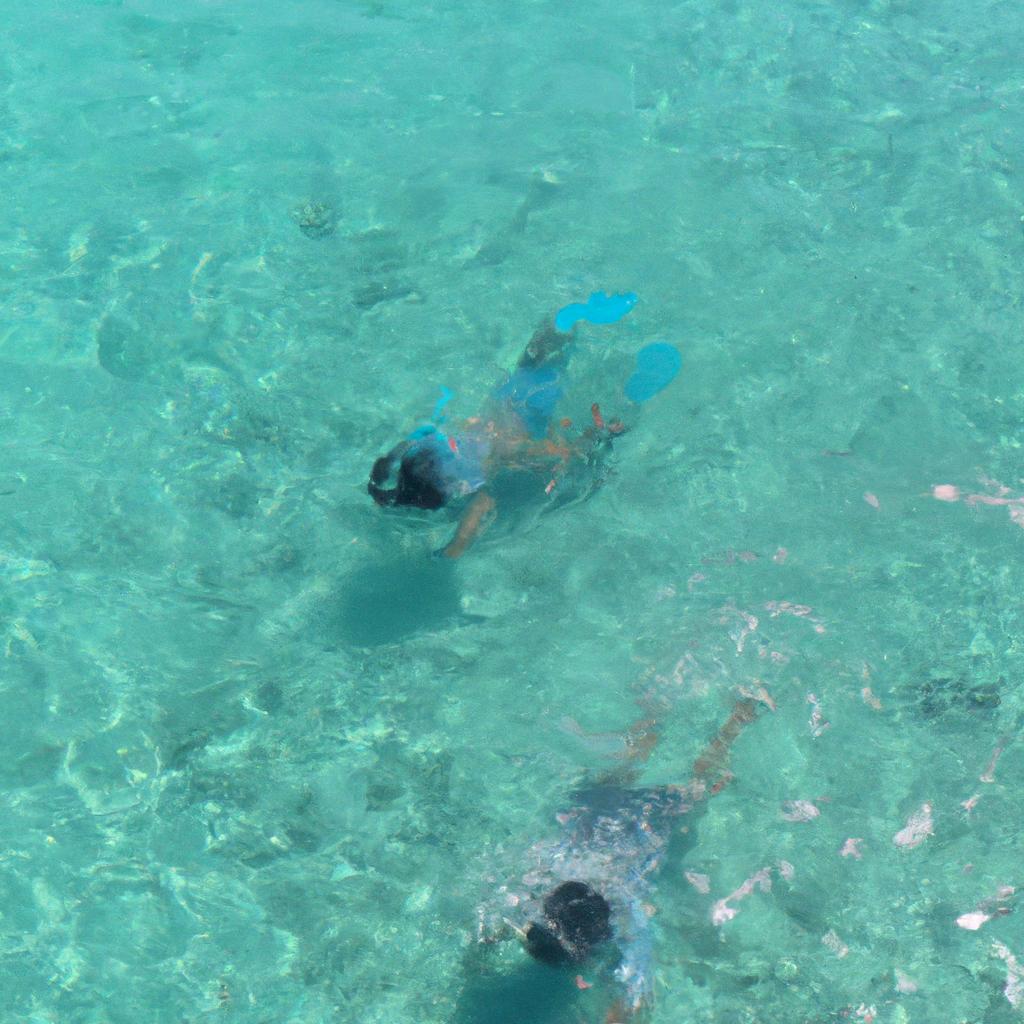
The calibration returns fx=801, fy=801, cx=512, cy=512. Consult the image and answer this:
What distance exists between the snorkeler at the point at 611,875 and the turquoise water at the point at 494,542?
13cm

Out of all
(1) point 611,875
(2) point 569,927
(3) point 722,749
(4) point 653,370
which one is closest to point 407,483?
(4) point 653,370

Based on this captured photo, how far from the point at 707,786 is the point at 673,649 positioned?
1.02 m

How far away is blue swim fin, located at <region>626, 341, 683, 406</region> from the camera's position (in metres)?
7.61

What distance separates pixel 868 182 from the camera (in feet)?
30.3

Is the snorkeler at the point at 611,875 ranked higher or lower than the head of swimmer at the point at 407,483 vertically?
lower

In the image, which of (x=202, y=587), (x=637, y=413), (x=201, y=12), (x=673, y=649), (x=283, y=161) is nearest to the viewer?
(x=673, y=649)

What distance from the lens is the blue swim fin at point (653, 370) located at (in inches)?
299

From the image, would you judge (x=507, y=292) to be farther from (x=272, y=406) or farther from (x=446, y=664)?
(x=446, y=664)

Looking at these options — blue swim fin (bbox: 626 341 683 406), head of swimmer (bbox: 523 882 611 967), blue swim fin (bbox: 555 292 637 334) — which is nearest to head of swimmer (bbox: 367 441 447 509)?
blue swim fin (bbox: 626 341 683 406)

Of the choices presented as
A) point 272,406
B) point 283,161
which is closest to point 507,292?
point 272,406

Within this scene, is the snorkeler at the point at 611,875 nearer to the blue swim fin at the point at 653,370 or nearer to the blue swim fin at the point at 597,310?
the blue swim fin at the point at 653,370

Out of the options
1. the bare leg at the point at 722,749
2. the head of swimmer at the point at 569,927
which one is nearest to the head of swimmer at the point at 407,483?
the bare leg at the point at 722,749

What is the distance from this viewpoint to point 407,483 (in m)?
6.85

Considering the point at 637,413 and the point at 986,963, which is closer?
the point at 986,963
